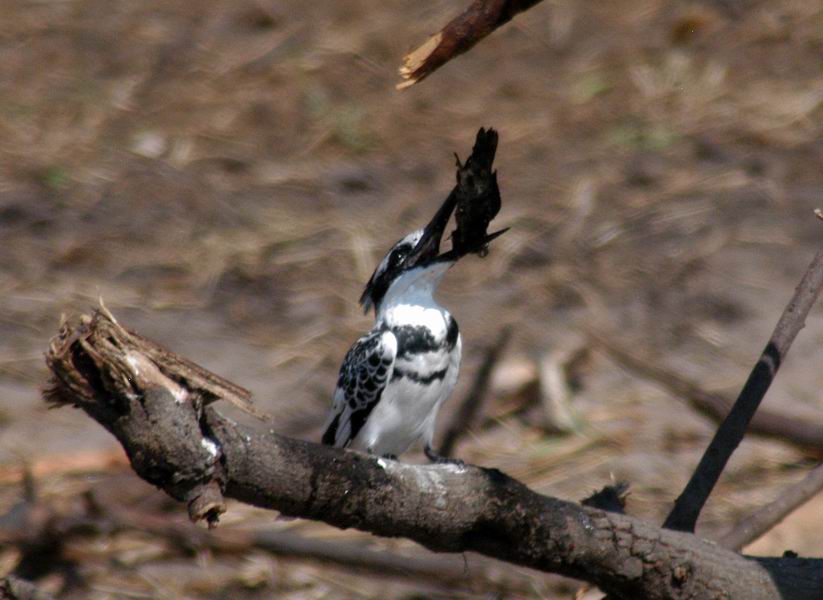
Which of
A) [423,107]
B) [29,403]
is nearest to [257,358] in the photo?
[29,403]

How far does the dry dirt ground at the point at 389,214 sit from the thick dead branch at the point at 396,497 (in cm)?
182

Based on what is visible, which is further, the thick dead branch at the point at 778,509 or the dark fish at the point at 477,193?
the thick dead branch at the point at 778,509

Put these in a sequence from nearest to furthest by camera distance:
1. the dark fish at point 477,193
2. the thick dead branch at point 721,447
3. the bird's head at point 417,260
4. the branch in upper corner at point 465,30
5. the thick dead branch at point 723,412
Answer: the branch in upper corner at point 465,30 < the dark fish at point 477,193 < the thick dead branch at point 721,447 < the bird's head at point 417,260 < the thick dead branch at point 723,412

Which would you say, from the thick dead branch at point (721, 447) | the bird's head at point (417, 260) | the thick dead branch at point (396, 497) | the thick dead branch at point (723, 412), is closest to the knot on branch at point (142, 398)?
the thick dead branch at point (396, 497)

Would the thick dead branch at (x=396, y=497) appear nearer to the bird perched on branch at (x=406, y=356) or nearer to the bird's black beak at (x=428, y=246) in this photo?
the bird perched on branch at (x=406, y=356)

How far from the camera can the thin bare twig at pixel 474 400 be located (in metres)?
5.51

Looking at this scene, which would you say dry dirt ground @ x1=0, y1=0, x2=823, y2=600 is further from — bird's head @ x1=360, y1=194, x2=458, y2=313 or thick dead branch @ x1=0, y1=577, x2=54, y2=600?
thick dead branch @ x1=0, y1=577, x2=54, y2=600

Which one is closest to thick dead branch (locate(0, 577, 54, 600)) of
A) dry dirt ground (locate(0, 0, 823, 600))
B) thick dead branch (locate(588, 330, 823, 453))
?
dry dirt ground (locate(0, 0, 823, 600))

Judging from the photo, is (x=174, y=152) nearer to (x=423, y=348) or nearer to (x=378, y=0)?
(x=378, y=0)

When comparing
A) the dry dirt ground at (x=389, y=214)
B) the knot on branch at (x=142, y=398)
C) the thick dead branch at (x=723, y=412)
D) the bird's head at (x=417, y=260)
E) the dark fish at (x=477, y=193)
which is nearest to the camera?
the knot on branch at (x=142, y=398)

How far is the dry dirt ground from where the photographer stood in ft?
18.0

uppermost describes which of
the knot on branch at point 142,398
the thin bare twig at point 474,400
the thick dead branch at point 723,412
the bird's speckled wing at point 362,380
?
the knot on branch at point 142,398

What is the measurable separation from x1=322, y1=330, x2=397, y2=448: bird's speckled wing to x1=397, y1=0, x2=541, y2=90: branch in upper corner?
102cm

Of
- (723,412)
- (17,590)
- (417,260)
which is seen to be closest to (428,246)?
(417,260)
